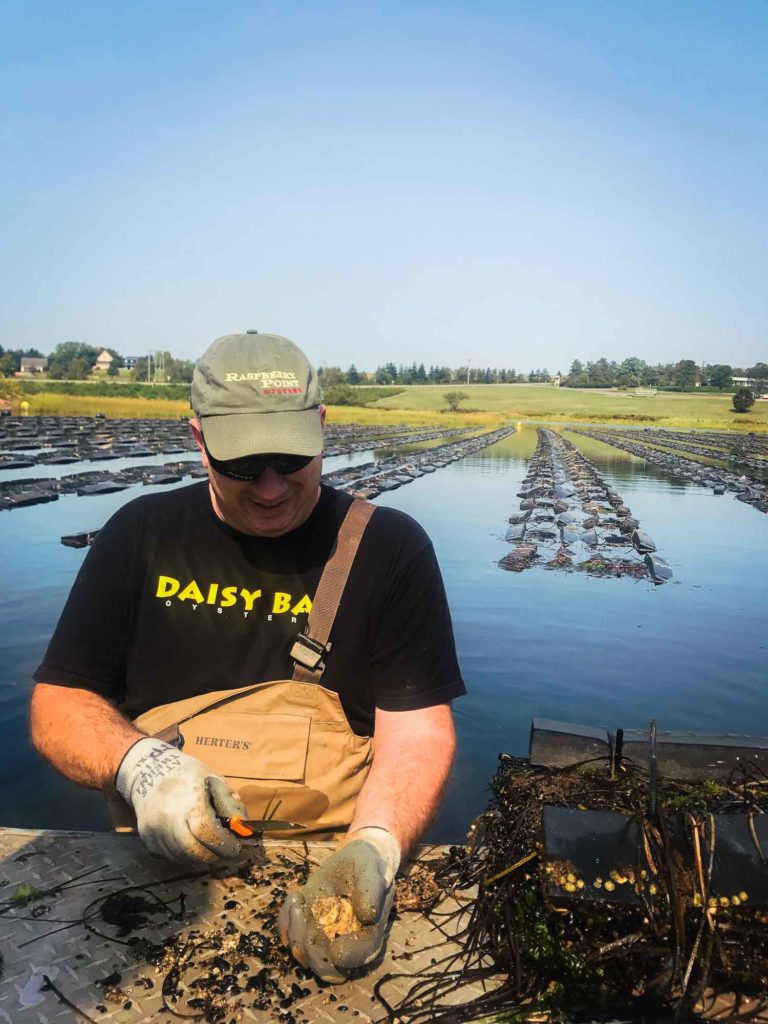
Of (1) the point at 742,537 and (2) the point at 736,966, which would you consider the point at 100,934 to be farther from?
(1) the point at 742,537

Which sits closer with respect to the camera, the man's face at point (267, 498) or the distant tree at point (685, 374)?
the man's face at point (267, 498)

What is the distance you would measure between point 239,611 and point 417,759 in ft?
2.13

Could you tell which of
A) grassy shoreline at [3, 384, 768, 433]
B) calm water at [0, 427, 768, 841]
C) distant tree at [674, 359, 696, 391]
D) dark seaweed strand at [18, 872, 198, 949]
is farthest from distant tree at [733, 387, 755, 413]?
dark seaweed strand at [18, 872, 198, 949]

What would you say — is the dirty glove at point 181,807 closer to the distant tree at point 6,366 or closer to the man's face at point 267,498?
the man's face at point 267,498

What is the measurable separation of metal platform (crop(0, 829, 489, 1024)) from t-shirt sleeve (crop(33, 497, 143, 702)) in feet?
1.40

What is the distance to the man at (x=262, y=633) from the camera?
230 cm

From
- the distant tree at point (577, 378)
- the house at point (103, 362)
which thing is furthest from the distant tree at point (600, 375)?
the house at point (103, 362)

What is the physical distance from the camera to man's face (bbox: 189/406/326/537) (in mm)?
2354

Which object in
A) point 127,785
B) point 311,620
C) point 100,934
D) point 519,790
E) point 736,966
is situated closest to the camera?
point 736,966

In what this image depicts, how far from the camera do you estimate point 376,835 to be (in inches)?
78.4

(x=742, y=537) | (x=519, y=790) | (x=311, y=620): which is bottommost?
(x=742, y=537)

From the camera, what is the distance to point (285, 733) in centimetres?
236

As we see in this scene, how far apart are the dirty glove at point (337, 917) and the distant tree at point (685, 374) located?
128638mm

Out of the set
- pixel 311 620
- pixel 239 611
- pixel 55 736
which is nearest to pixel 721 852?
pixel 311 620
